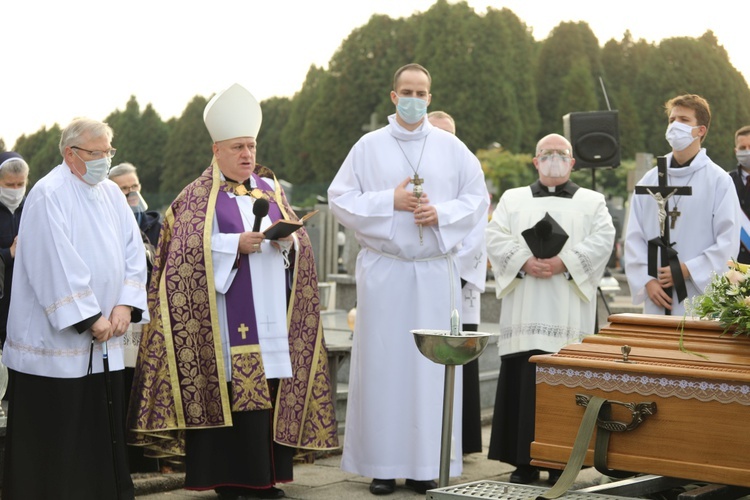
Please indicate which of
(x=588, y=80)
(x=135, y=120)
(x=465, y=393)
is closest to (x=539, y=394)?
(x=465, y=393)

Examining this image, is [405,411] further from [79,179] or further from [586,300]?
[79,179]

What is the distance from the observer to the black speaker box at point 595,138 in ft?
Answer: 36.7

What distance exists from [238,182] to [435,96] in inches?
2310

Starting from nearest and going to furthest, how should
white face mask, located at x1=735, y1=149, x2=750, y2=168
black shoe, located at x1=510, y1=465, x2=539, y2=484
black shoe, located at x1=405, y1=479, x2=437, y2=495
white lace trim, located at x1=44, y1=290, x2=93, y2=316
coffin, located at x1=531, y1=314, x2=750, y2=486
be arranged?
1. coffin, located at x1=531, y1=314, x2=750, y2=486
2. white lace trim, located at x1=44, y1=290, x2=93, y2=316
3. black shoe, located at x1=405, y1=479, x2=437, y2=495
4. black shoe, located at x1=510, y1=465, x2=539, y2=484
5. white face mask, located at x1=735, y1=149, x2=750, y2=168

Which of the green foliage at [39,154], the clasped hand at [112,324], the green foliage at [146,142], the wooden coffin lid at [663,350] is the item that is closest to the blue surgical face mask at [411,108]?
the clasped hand at [112,324]

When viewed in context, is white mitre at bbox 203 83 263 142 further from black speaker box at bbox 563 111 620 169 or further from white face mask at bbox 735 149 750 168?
black speaker box at bbox 563 111 620 169

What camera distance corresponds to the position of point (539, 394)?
4.61 metres

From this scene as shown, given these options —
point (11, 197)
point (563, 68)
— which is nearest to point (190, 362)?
point (11, 197)

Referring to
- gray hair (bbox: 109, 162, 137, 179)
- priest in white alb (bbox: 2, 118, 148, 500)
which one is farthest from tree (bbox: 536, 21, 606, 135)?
priest in white alb (bbox: 2, 118, 148, 500)

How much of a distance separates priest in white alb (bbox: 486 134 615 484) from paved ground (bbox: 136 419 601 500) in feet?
0.81

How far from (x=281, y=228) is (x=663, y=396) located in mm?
2671

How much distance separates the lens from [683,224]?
724 centimetres

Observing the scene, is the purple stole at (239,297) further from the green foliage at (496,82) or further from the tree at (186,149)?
the tree at (186,149)

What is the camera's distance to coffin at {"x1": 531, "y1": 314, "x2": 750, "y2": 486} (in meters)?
4.16
